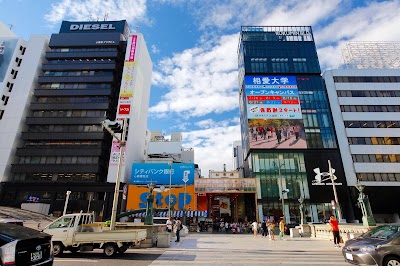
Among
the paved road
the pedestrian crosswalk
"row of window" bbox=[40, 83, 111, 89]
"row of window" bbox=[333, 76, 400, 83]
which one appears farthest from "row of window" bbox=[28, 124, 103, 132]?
"row of window" bbox=[333, 76, 400, 83]

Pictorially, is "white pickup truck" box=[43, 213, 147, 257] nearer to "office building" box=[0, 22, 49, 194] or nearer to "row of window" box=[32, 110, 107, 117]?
"row of window" box=[32, 110, 107, 117]

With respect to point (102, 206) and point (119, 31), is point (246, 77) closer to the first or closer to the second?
point (119, 31)

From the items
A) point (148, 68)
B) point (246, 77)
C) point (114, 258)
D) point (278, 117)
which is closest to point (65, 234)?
point (114, 258)

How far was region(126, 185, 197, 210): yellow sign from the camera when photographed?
41.4 m

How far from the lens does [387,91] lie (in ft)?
154

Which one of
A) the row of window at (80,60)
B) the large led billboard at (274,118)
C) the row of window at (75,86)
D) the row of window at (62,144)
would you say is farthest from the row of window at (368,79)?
the row of window at (62,144)

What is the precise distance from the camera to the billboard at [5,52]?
49803 millimetres

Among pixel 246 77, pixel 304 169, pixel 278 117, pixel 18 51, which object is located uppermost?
pixel 18 51

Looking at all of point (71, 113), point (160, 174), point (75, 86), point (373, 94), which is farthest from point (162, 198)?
point (373, 94)

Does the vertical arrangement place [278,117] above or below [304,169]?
above

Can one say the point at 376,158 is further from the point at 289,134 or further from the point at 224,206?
the point at 224,206

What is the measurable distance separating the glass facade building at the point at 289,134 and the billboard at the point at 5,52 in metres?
52.3

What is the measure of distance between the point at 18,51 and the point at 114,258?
6089 centimetres

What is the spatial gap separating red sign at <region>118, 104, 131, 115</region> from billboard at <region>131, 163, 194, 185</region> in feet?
36.0
